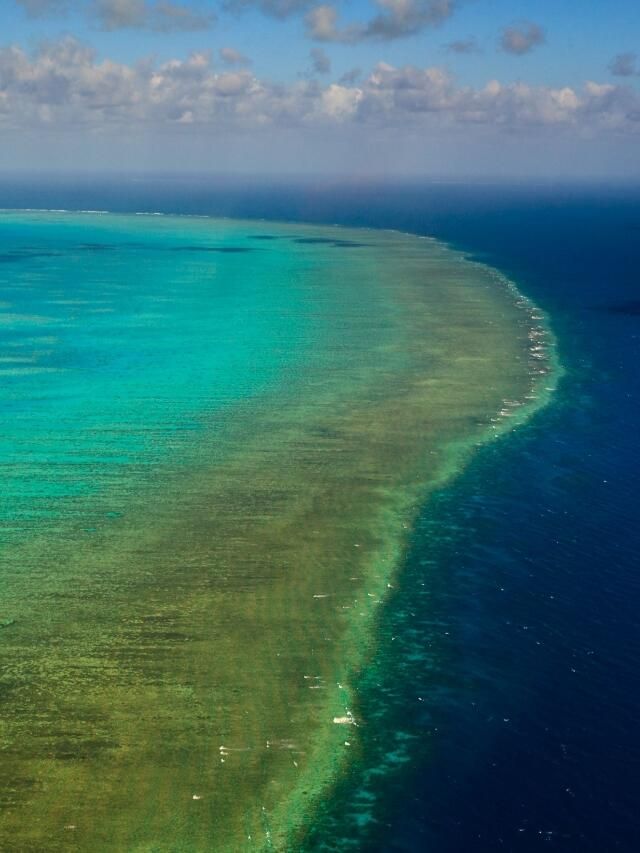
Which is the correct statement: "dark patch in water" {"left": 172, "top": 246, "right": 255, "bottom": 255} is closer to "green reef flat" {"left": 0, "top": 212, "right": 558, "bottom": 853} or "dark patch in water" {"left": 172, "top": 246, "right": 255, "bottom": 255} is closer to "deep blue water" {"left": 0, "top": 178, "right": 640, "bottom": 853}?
"green reef flat" {"left": 0, "top": 212, "right": 558, "bottom": 853}

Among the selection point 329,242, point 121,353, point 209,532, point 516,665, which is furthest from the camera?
point 329,242

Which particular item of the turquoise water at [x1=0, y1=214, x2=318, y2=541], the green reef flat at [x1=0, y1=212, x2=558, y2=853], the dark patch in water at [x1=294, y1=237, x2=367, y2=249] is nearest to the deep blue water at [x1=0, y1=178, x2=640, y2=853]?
the green reef flat at [x1=0, y1=212, x2=558, y2=853]

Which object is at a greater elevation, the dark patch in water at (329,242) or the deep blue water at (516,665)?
the dark patch in water at (329,242)

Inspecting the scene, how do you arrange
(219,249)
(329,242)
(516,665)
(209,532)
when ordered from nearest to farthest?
(516,665)
(209,532)
(219,249)
(329,242)

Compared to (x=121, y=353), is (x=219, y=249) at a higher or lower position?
higher

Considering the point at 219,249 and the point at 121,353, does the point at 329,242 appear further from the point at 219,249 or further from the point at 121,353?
the point at 121,353

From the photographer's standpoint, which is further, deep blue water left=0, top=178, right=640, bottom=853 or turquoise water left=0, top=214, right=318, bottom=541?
turquoise water left=0, top=214, right=318, bottom=541

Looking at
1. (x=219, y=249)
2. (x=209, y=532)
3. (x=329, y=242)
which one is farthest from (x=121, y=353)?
(x=329, y=242)

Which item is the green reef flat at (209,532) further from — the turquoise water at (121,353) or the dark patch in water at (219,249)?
the dark patch in water at (219,249)

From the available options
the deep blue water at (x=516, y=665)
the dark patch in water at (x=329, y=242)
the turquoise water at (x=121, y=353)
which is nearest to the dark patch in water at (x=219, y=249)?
the turquoise water at (x=121, y=353)
